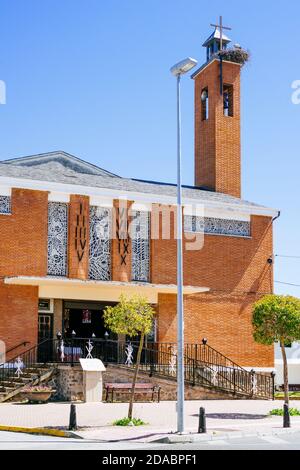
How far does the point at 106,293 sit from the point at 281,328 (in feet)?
33.9

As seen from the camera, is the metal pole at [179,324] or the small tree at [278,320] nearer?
the metal pole at [179,324]

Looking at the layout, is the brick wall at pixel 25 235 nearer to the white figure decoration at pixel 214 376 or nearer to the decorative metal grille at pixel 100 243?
the decorative metal grille at pixel 100 243

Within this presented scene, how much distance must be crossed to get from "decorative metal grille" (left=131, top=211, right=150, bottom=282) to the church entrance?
6.20 feet

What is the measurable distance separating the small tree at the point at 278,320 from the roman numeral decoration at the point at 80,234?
953cm

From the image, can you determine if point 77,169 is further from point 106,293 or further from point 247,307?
point 247,307

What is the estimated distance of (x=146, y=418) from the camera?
804 inches

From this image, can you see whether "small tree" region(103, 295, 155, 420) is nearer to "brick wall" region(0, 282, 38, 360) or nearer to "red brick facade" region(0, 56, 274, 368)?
"brick wall" region(0, 282, 38, 360)

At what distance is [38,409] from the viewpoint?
73.4 ft

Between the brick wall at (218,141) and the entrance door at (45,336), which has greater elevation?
the brick wall at (218,141)

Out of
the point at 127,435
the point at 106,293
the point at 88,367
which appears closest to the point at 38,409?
the point at 88,367

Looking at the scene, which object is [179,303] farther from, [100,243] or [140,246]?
[140,246]

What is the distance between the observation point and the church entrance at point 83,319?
101 feet

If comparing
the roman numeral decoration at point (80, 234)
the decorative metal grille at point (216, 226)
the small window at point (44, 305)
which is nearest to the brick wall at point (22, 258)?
the small window at point (44, 305)

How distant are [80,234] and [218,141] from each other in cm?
1116
